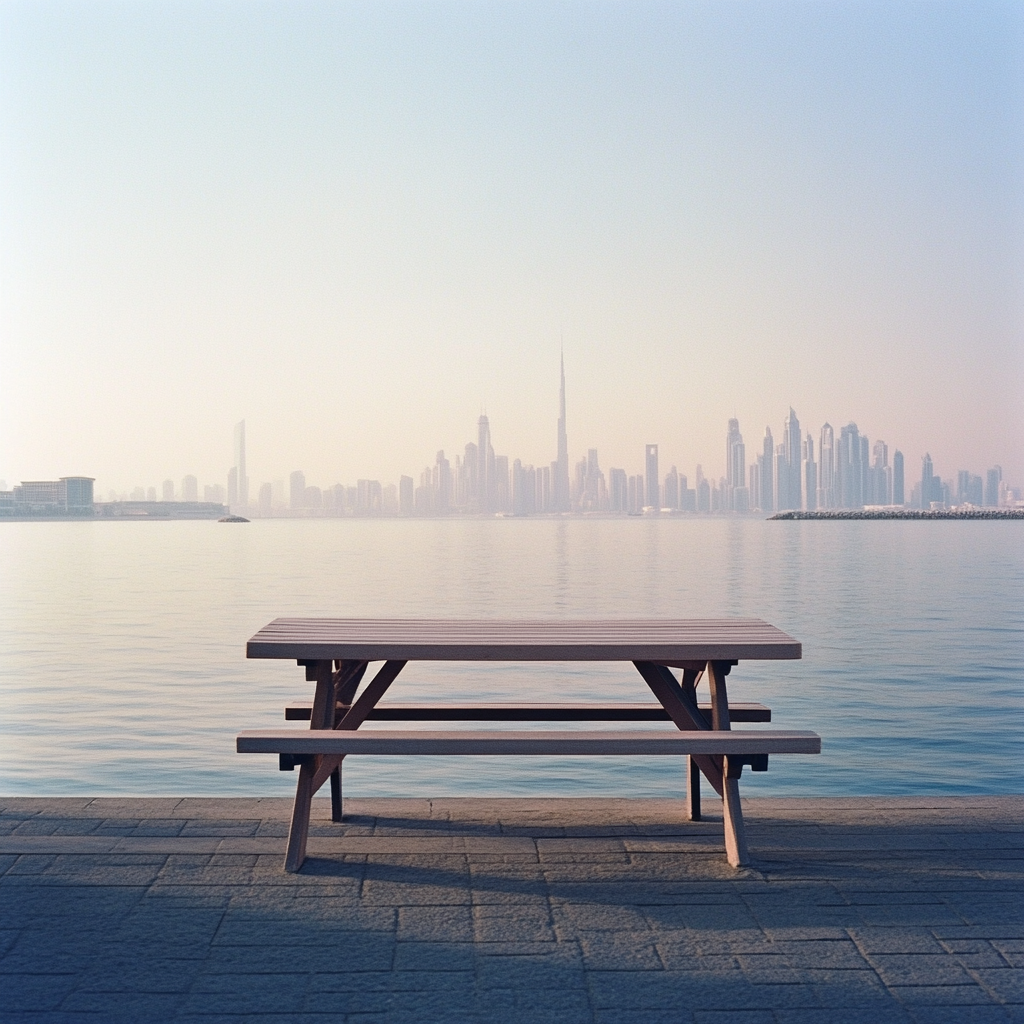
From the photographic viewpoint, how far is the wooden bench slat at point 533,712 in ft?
15.3

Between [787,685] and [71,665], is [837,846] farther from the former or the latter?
[71,665]

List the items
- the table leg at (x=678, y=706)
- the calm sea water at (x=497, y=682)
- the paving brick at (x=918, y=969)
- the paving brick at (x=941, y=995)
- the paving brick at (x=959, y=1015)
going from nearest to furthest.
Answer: the paving brick at (x=959, y=1015)
the paving brick at (x=941, y=995)
the paving brick at (x=918, y=969)
the table leg at (x=678, y=706)
the calm sea water at (x=497, y=682)

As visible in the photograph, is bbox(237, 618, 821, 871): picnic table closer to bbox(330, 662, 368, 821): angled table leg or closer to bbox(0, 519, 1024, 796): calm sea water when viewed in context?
bbox(330, 662, 368, 821): angled table leg

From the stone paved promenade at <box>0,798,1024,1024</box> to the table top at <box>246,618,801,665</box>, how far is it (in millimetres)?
690

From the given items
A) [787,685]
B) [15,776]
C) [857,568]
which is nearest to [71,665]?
[15,776]

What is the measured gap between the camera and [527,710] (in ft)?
15.2

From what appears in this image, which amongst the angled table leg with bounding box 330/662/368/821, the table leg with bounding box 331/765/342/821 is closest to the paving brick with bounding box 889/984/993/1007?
the angled table leg with bounding box 330/662/368/821

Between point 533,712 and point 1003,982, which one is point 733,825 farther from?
point 1003,982

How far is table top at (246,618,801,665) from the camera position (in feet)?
12.9

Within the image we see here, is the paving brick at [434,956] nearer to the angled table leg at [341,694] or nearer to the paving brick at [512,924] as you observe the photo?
the paving brick at [512,924]

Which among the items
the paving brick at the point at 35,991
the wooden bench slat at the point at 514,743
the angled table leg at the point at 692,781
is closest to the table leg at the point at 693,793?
the angled table leg at the point at 692,781

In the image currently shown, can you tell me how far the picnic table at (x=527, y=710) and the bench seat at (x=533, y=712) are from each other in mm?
165

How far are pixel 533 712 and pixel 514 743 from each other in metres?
0.82

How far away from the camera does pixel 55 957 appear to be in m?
3.20
